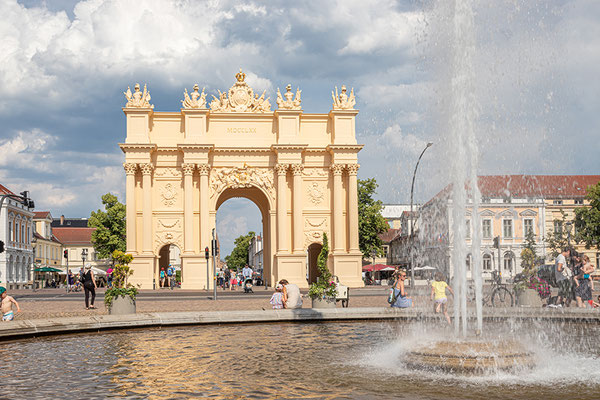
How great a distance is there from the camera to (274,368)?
32.4 feet

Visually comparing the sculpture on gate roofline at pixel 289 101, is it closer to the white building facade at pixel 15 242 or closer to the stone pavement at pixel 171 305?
the stone pavement at pixel 171 305

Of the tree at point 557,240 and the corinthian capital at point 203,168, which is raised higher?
the corinthian capital at point 203,168

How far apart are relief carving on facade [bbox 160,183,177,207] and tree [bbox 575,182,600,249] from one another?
126 feet

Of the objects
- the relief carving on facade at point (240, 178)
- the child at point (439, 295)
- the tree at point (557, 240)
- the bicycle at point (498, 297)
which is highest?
the relief carving on facade at point (240, 178)

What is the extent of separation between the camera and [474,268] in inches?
443

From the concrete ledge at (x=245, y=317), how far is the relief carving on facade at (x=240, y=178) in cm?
3175

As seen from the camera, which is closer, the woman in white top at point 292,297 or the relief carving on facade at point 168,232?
the woman in white top at point 292,297

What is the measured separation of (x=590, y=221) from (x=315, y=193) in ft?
91.9

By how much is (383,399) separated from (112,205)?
7958 cm

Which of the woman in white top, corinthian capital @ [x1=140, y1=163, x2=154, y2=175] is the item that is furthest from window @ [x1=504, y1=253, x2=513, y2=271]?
the woman in white top

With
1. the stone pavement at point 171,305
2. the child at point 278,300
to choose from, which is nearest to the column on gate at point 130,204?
the stone pavement at point 171,305

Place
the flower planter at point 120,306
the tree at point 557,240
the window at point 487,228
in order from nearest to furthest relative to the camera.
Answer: the flower planter at point 120,306, the tree at point 557,240, the window at point 487,228

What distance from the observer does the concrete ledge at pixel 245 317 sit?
47.9 ft

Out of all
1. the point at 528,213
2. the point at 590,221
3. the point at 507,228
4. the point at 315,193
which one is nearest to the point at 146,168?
the point at 315,193
